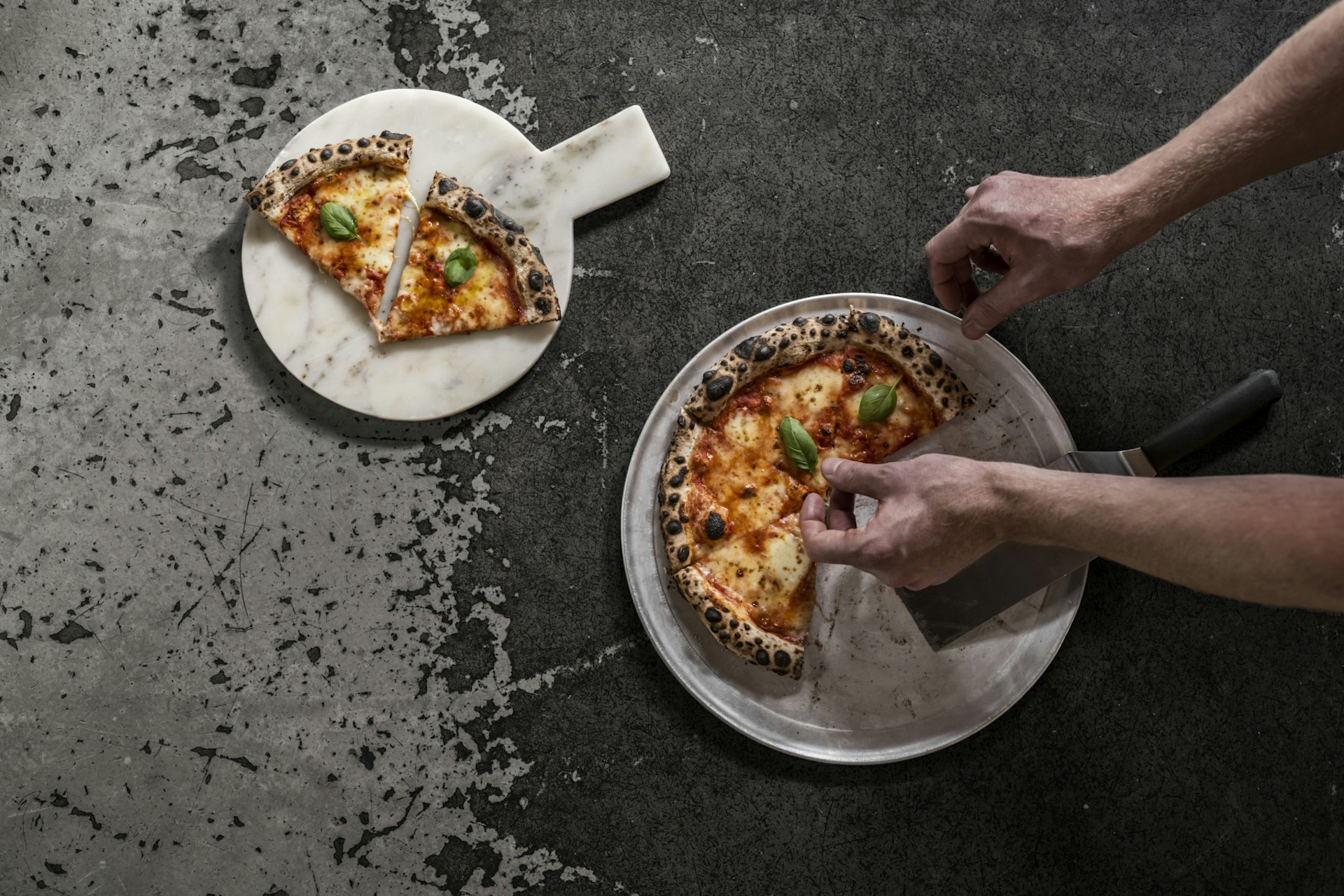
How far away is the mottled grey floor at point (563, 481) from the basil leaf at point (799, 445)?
0.52 metres

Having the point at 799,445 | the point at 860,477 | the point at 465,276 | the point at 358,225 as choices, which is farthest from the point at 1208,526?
the point at 358,225

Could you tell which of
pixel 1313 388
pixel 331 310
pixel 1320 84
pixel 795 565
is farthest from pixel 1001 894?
pixel 331 310

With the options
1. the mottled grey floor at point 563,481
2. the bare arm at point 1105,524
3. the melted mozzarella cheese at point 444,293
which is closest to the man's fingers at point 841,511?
the bare arm at point 1105,524

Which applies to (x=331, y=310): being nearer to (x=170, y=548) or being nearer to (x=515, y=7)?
(x=170, y=548)

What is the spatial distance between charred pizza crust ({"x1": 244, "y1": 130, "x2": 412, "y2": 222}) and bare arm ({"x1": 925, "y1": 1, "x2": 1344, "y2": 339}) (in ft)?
6.32

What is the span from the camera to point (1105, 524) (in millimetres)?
2270

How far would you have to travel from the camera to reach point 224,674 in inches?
133

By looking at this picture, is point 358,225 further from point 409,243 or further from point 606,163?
point 606,163

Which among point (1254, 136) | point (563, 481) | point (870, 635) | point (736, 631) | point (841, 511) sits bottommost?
point (870, 635)

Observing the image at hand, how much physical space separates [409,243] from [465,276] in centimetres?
30

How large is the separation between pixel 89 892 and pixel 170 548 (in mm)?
1300

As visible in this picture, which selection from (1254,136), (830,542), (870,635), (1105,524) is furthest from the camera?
(870,635)

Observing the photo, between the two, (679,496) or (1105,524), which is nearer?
(1105,524)

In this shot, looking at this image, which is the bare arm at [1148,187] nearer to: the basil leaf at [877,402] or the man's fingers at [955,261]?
the man's fingers at [955,261]
